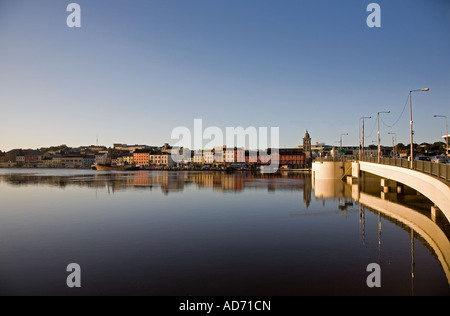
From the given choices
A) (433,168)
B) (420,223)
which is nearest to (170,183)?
(420,223)

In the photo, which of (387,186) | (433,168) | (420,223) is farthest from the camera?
(387,186)

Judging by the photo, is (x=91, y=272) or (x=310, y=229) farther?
(x=310, y=229)

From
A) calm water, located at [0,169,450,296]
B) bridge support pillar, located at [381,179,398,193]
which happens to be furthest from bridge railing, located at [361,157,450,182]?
bridge support pillar, located at [381,179,398,193]

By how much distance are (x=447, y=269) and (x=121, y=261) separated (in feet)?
55.5

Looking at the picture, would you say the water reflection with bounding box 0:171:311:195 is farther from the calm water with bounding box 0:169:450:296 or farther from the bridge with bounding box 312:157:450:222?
the calm water with bounding box 0:169:450:296

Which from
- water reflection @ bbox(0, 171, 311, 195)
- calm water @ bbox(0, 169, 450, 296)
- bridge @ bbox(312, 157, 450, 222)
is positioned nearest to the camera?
calm water @ bbox(0, 169, 450, 296)

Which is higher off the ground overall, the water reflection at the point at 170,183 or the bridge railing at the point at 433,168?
the bridge railing at the point at 433,168

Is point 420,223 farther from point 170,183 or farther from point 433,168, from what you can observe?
point 170,183

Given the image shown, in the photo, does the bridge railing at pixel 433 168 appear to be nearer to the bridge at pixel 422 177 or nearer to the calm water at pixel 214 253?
the bridge at pixel 422 177

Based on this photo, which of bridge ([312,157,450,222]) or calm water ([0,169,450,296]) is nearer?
calm water ([0,169,450,296])

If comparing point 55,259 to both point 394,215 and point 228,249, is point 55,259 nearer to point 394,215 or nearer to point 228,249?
point 228,249

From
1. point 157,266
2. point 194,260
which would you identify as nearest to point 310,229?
point 194,260

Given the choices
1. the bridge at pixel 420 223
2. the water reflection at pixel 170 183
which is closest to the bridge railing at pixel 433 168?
the bridge at pixel 420 223

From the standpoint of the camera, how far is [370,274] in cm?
1517
